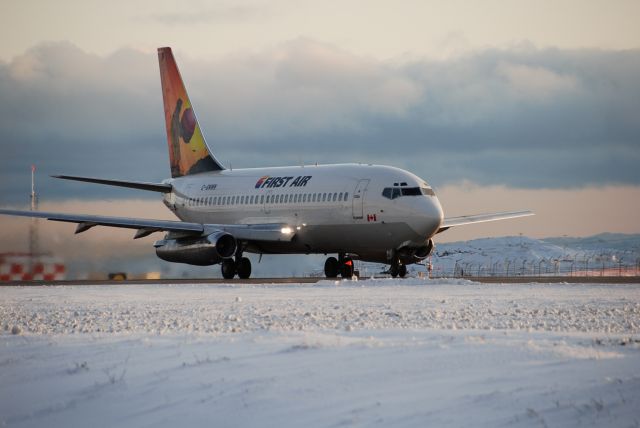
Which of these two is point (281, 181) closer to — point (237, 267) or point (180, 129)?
point (237, 267)

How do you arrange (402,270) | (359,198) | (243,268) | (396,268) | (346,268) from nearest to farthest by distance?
(359,198) → (396,268) → (402,270) → (243,268) → (346,268)

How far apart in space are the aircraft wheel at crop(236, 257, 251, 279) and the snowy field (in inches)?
943

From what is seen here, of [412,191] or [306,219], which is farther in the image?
[306,219]

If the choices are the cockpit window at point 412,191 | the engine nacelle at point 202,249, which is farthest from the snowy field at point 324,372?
the engine nacelle at point 202,249

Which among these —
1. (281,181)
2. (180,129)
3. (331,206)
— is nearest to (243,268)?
(281,181)

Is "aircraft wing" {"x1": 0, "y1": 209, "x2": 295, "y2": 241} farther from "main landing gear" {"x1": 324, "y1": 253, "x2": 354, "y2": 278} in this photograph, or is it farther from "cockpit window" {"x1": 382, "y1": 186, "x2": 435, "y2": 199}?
"cockpit window" {"x1": 382, "y1": 186, "x2": 435, "y2": 199}

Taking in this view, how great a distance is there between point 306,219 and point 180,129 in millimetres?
13511

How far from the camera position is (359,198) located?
3919 cm

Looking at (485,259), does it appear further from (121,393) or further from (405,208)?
(121,393)

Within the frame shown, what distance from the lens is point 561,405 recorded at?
9.74 m

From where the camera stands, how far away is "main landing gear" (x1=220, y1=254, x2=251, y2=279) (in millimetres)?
41562

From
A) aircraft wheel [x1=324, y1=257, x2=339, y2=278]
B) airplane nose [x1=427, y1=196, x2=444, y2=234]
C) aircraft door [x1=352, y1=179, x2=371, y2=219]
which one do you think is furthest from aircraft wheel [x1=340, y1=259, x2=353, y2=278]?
airplane nose [x1=427, y1=196, x2=444, y2=234]

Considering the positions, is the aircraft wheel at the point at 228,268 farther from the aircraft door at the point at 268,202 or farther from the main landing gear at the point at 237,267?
the aircraft door at the point at 268,202

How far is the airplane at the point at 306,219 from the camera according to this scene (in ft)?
125
